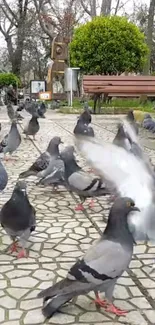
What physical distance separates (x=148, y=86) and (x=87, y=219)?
393 inches

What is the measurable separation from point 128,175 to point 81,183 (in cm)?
192

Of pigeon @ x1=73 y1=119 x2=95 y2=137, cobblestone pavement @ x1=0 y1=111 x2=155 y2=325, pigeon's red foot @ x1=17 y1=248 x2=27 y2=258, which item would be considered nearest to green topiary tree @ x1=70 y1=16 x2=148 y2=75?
pigeon @ x1=73 y1=119 x2=95 y2=137

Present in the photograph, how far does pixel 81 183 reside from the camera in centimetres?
501

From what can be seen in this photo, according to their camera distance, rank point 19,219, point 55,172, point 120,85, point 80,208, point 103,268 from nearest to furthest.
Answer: point 103,268 → point 19,219 → point 80,208 → point 55,172 → point 120,85

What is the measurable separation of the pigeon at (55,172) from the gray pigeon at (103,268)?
2.64 meters

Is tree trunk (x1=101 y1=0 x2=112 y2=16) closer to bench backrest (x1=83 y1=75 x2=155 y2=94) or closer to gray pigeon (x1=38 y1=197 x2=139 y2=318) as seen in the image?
bench backrest (x1=83 y1=75 x2=155 y2=94)

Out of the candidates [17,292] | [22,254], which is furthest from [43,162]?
[17,292]

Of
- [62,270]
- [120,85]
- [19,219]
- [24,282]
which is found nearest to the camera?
[24,282]

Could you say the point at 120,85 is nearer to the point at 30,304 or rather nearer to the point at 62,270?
the point at 62,270

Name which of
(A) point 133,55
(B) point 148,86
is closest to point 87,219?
(B) point 148,86

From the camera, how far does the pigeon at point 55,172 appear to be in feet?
18.7

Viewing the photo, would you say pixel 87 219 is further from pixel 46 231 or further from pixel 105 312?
pixel 105 312

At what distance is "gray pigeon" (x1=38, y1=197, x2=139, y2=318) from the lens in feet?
9.21

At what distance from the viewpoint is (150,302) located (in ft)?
10.5
